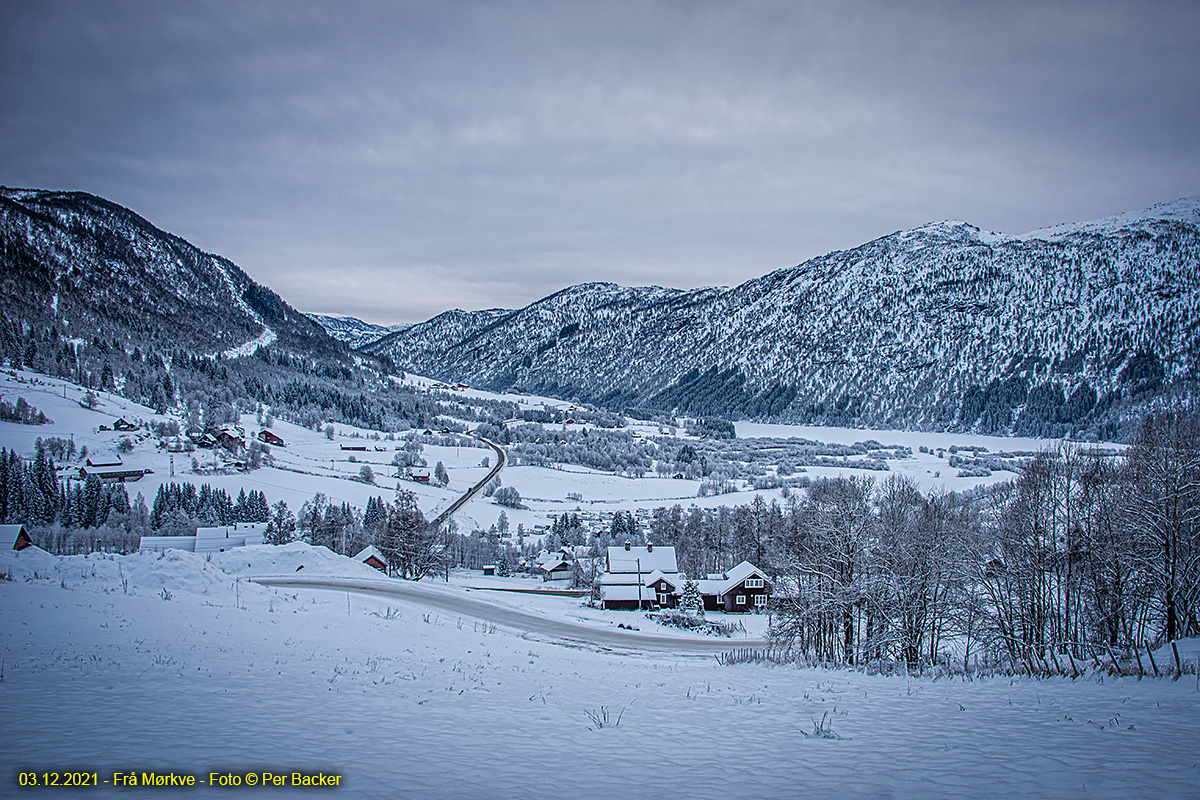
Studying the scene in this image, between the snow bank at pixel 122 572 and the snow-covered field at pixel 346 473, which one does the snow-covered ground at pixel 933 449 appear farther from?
the snow bank at pixel 122 572

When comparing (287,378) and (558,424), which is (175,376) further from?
(558,424)

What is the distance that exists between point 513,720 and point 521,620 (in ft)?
59.6


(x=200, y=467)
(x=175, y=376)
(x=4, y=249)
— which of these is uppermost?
(x=4, y=249)

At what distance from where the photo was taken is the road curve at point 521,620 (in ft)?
79.3

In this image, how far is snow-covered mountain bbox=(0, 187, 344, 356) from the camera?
131837 millimetres

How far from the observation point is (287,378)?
565ft

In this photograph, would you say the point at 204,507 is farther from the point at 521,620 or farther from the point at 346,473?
the point at 521,620

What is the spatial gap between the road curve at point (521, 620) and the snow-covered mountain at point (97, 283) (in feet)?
416

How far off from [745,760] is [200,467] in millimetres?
90282

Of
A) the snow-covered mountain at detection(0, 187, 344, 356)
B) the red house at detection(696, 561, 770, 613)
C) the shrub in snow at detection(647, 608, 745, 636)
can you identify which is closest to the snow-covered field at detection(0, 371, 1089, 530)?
the red house at detection(696, 561, 770, 613)

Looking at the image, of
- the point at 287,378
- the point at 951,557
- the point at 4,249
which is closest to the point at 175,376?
the point at 287,378

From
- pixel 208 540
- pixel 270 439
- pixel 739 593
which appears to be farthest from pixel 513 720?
pixel 270 439

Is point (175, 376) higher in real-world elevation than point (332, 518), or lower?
higher

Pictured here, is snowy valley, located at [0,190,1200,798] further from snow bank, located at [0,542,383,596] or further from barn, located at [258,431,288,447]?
barn, located at [258,431,288,447]
